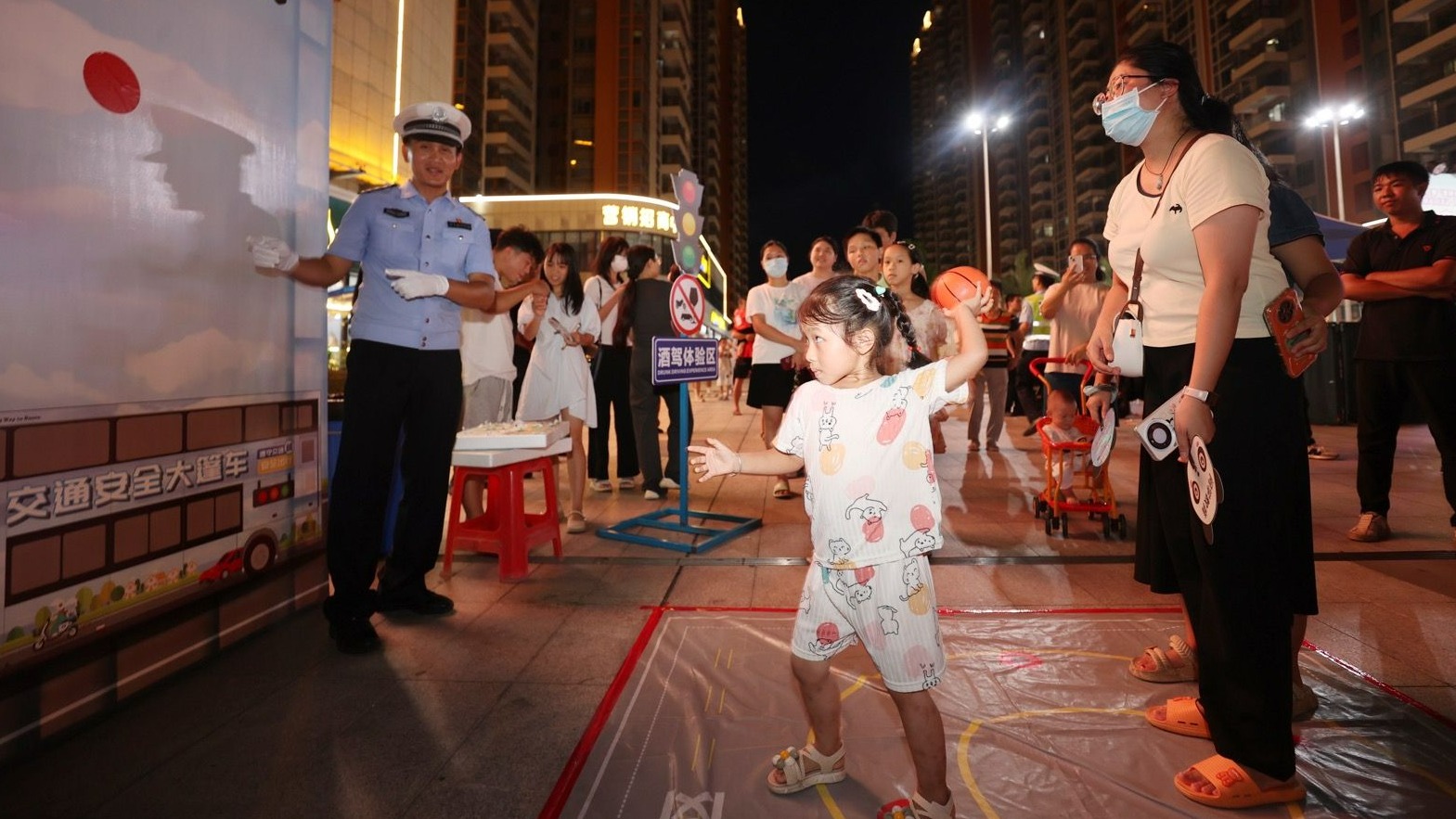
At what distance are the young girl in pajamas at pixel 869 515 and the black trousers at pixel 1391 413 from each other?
3.68 m

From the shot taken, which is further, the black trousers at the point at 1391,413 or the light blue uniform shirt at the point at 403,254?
the black trousers at the point at 1391,413

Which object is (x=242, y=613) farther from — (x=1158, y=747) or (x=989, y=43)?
(x=989, y=43)

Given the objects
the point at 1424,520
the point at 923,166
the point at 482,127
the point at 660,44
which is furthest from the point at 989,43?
the point at 1424,520

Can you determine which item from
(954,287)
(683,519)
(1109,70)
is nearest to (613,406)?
(683,519)

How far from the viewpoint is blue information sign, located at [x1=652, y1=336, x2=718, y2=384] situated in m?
4.17

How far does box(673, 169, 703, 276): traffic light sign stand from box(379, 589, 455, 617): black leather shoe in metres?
2.62

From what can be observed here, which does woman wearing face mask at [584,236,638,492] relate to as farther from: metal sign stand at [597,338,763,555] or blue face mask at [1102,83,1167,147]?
blue face mask at [1102,83,1167,147]

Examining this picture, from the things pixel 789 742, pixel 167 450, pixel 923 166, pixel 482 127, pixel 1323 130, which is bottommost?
pixel 789 742

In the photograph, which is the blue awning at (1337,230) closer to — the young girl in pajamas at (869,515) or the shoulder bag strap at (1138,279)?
the shoulder bag strap at (1138,279)

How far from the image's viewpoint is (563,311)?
4.78 m

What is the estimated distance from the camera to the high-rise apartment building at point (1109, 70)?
33906 mm

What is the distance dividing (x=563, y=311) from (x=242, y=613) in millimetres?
2720

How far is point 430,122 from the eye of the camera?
9.39 feet

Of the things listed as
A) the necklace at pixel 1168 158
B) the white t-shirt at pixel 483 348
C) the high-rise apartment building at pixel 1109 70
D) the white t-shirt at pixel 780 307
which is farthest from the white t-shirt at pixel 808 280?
the high-rise apartment building at pixel 1109 70
